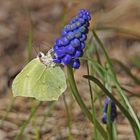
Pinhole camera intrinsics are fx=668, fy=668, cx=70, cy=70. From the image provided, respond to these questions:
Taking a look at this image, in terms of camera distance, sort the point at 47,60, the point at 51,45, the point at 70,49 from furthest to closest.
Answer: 1. the point at 51,45
2. the point at 47,60
3. the point at 70,49

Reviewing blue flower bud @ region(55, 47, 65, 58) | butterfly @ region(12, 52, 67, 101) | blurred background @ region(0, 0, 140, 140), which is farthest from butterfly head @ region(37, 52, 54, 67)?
blurred background @ region(0, 0, 140, 140)

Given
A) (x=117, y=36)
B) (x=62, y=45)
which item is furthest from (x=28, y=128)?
(x=117, y=36)

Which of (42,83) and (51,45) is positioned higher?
(51,45)

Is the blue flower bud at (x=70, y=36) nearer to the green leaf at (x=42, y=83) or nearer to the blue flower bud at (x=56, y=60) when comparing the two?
the blue flower bud at (x=56, y=60)

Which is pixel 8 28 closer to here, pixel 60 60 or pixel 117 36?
pixel 117 36

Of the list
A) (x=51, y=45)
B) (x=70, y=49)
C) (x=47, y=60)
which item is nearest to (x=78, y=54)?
(x=70, y=49)

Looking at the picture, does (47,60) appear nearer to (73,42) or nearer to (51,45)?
(73,42)

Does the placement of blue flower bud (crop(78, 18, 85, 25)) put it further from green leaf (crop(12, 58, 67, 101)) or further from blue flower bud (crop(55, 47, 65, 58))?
green leaf (crop(12, 58, 67, 101))
